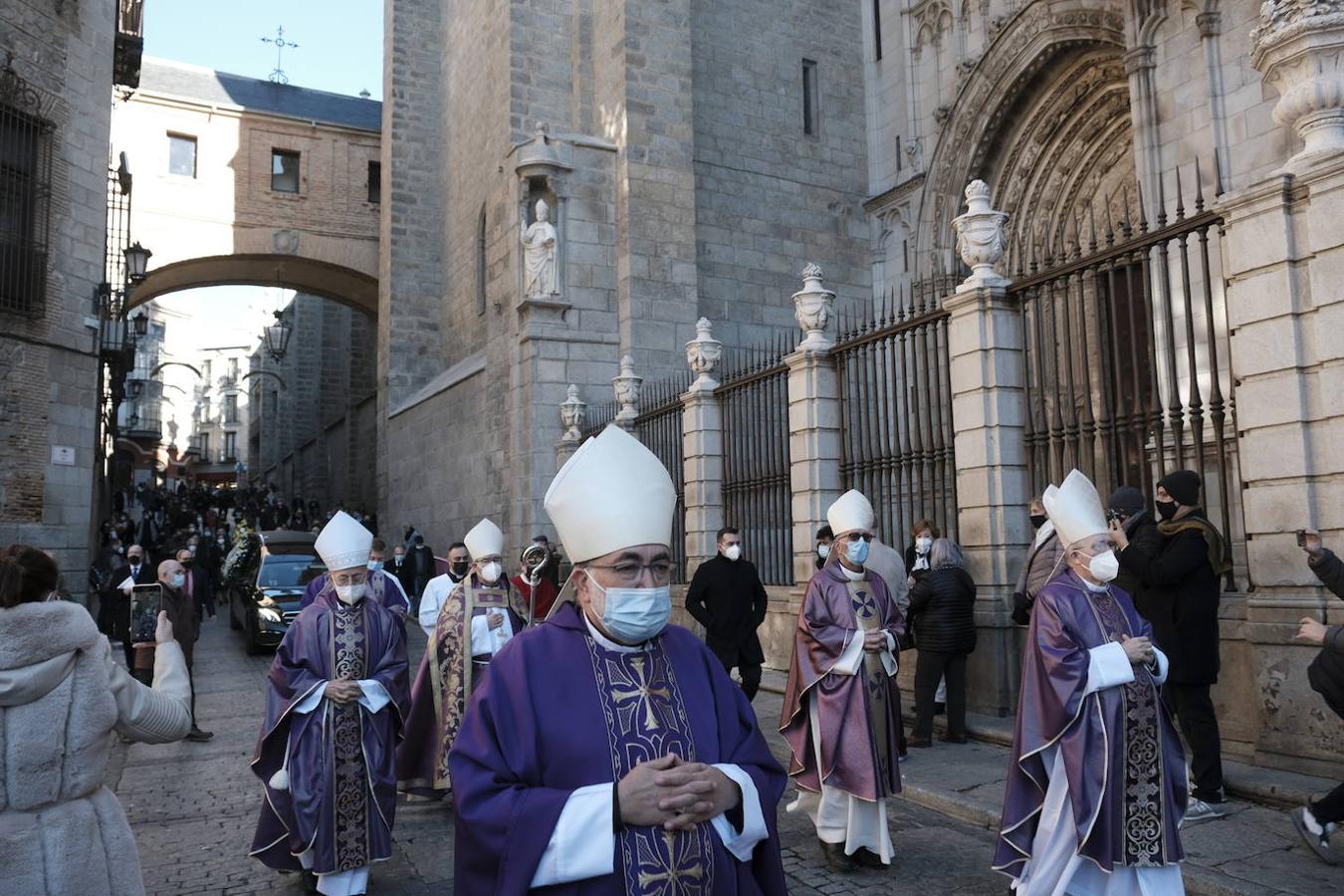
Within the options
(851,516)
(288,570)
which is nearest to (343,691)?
(851,516)

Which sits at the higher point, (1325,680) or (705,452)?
(705,452)

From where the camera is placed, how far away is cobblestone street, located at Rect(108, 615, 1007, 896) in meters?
5.59

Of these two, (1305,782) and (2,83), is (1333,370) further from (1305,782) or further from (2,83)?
(2,83)

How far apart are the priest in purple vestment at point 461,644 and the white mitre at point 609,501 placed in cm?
450

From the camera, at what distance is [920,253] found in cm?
1819

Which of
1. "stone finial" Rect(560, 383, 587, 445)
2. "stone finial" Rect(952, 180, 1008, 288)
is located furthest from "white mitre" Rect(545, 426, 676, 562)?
"stone finial" Rect(560, 383, 587, 445)

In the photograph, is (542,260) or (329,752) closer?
(329,752)

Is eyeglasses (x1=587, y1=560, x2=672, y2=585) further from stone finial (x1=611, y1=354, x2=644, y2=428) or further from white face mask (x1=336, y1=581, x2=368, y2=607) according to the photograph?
stone finial (x1=611, y1=354, x2=644, y2=428)

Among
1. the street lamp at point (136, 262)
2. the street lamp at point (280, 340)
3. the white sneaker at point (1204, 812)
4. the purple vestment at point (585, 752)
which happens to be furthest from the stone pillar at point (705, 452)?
the street lamp at point (280, 340)

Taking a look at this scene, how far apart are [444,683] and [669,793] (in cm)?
520

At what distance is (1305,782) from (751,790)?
496cm

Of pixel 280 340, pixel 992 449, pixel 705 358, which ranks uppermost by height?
pixel 280 340

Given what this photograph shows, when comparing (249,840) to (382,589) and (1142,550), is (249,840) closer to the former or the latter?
(382,589)

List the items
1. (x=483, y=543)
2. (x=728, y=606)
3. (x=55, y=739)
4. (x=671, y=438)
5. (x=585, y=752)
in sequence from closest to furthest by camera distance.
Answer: (x=585, y=752) < (x=55, y=739) < (x=483, y=543) < (x=728, y=606) < (x=671, y=438)
